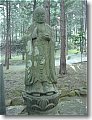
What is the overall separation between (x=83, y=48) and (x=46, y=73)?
52cm

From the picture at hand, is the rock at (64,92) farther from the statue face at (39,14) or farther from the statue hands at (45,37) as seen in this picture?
the statue face at (39,14)

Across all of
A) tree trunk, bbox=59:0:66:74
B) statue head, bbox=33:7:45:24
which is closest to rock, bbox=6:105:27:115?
tree trunk, bbox=59:0:66:74

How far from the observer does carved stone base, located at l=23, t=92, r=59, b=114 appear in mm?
2879

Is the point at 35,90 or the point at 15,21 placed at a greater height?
the point at 15,21

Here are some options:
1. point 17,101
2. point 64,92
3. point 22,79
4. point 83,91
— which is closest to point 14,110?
point 17,101

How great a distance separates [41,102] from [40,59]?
1.49 feet

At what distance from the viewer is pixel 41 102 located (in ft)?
9.44

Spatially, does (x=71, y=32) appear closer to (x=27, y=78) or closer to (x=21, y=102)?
(x=27, y=78)

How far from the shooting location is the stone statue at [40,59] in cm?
294

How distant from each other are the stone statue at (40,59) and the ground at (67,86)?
182 mm

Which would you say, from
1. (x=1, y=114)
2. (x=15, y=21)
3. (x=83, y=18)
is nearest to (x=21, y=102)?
(x=1, y=114)

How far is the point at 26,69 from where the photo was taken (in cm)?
303

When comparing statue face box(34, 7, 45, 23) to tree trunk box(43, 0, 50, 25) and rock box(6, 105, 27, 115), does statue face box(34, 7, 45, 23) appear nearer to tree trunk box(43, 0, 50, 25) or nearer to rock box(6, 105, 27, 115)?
tree trunk box(43, 0, 50, 25)

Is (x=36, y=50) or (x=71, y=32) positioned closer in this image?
(x=36, y=50)
